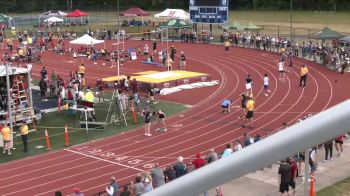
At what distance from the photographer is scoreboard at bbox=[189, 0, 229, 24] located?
5141cm

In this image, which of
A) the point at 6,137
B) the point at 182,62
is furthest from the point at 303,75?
the point at 6,137

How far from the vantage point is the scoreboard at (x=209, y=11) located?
2024 inches

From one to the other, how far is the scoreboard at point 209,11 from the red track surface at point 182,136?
13413mm

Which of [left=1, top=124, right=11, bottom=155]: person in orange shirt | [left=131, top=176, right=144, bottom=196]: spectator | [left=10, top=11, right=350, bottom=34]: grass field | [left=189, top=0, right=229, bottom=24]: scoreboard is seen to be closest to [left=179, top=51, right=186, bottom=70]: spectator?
[left=189, top=0, right=229, bottom=24]: scoreboard

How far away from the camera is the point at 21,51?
4384 centimetres

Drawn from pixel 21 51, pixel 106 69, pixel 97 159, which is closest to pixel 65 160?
pixel 97 159

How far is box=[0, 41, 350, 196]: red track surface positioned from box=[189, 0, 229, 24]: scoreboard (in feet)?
44.0

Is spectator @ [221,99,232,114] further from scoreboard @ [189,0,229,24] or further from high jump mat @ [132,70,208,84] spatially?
scoreboard @ [189,0,229,24]

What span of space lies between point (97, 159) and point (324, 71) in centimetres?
2190

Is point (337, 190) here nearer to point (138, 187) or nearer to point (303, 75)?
point (138, 187)

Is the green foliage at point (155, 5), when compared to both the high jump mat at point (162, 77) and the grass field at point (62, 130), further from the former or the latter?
the grass field at point (62, 130)

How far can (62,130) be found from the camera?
23.4m

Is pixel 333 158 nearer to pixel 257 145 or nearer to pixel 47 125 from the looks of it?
pixel 47 125

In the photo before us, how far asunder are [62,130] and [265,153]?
74.8 ft
